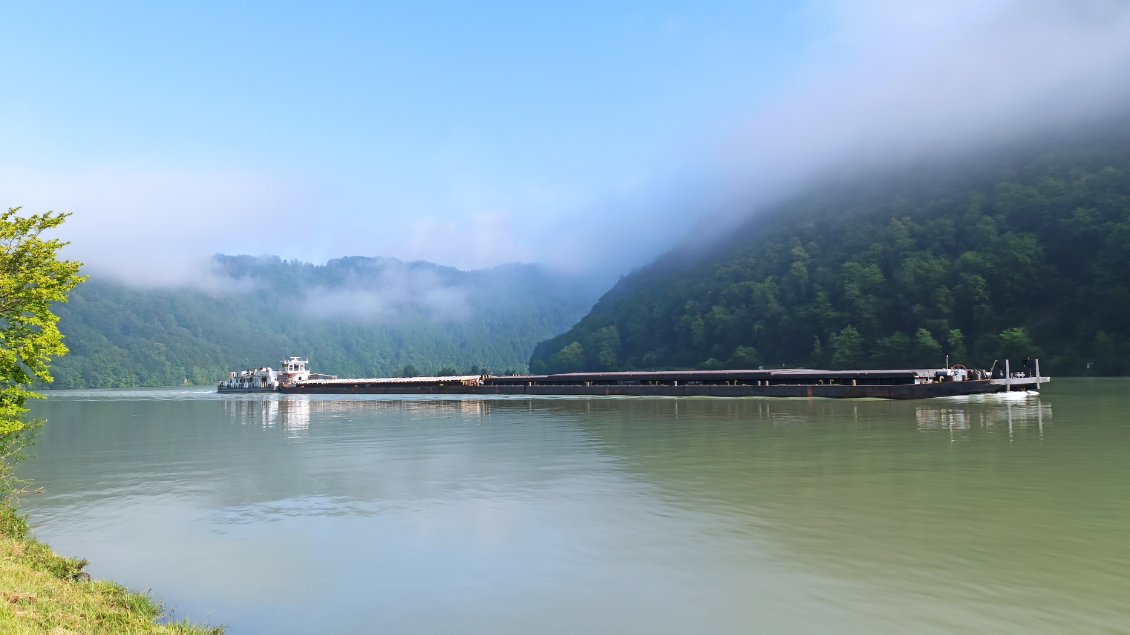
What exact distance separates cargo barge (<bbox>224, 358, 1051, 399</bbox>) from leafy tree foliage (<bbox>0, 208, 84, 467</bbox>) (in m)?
88.8

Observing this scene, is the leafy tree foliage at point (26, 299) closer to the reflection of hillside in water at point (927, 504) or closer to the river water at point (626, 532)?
the river water at point (626, 532)

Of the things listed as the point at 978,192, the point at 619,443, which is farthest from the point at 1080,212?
the point at 619,443

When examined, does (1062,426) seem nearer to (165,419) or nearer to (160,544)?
(160,544)

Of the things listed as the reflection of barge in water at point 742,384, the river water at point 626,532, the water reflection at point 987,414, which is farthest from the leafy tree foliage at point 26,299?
the reflection of barge in water at point 742,384

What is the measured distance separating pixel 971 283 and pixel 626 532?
6019 inches

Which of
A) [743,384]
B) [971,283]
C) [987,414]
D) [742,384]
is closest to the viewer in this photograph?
[987,414]

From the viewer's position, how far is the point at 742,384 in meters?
110

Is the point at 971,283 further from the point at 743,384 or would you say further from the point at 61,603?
the point at 61,603

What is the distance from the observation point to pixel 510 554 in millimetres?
19281

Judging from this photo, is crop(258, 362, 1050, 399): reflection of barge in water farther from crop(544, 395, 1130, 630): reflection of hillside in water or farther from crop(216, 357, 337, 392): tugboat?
crop(544, 395, 1130, 630): reflection of hillside in water

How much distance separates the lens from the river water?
14.6 metres

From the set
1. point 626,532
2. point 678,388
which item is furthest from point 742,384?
point 626,532

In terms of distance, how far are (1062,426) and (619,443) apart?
102ft

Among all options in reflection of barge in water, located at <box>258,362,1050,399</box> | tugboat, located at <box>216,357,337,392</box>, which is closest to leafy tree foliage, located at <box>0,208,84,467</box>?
reflection of barge in water, located at <box>258,362,1050,399</box>
